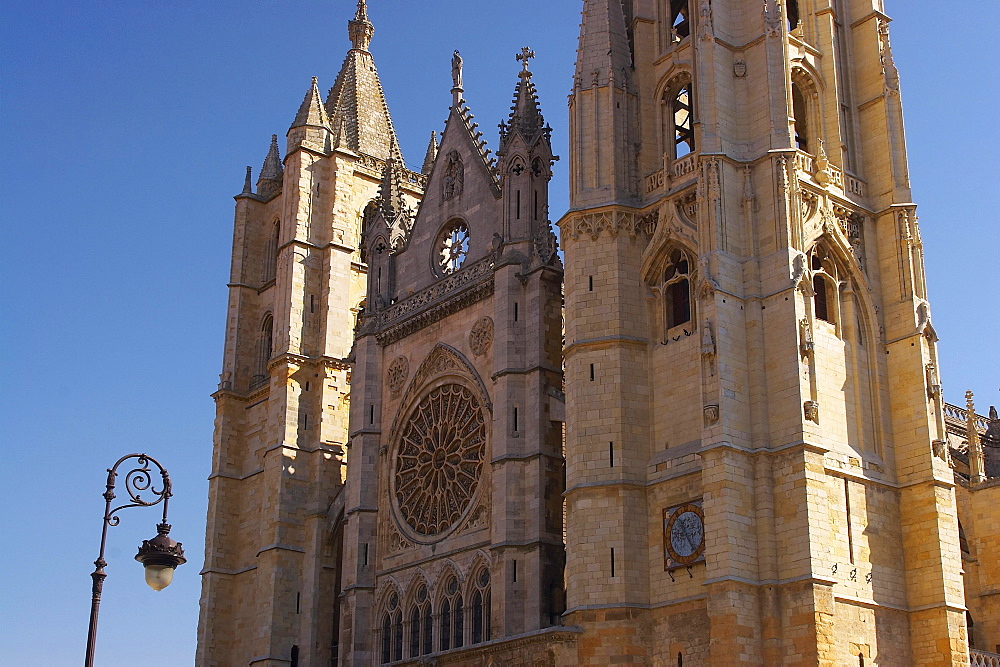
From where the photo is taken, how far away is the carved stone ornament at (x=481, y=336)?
32.9 m

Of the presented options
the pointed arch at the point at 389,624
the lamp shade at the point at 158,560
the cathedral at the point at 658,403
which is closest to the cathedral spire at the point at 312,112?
the cathedral at the point at 658,403

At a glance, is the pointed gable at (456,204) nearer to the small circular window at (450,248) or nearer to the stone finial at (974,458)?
the small circular window at (450,248)

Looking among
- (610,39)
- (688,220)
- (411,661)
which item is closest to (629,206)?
(688,220)

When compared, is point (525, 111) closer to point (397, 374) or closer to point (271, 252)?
point (397, 374)

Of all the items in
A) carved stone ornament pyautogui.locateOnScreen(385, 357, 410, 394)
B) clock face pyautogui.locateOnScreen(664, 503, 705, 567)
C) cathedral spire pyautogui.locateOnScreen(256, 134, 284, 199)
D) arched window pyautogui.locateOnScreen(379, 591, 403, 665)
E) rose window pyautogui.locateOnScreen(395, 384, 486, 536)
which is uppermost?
cathedral spire pyautogui.locateOnScreen(256, 134, 284, 199)

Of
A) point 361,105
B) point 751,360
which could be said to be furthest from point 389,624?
point 361,105

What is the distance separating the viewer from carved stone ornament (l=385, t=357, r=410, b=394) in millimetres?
35688

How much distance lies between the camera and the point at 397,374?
35.9 meters

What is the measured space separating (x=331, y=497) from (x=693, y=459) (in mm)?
15265

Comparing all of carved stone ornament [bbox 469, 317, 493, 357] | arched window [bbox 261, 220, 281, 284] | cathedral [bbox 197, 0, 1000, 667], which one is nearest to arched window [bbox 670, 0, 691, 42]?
cathedral [bbox 197, 0, 1000, 667]

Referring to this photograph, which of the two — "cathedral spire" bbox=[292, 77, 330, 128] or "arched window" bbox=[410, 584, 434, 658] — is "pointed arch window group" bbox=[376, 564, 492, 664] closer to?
"arched window" bbox=[410, 584, 434, 658]

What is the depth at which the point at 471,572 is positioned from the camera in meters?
31.2

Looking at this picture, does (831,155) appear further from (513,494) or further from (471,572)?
(471,572)

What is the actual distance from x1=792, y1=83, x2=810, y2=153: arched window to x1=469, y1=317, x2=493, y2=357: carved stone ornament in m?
8.71
